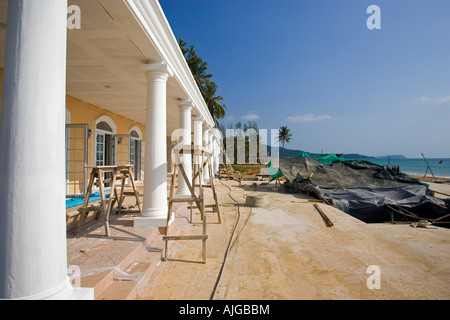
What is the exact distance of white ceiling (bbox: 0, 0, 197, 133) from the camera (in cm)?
302

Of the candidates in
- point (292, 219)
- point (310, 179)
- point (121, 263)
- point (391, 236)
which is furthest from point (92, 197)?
point (310, 179)

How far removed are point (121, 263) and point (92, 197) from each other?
510cm

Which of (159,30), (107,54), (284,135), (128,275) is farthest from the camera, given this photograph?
(284,135)

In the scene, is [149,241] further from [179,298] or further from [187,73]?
[187,73]

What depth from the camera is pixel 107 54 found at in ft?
13.8

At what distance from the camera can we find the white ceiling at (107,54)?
9.92 ft

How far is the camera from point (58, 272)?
1.83 metres

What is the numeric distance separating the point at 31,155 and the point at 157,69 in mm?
3047

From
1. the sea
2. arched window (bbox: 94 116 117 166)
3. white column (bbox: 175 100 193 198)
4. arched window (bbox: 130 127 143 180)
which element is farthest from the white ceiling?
the sea

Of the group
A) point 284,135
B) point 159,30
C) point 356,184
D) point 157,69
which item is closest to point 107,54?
point 157,69

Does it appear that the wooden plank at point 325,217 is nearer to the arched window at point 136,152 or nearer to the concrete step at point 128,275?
the concrete step at point 128,275

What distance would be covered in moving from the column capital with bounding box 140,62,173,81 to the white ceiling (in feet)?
0.44

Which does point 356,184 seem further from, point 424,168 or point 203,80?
point 424,168

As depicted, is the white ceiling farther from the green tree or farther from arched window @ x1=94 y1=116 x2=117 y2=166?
the green tree
